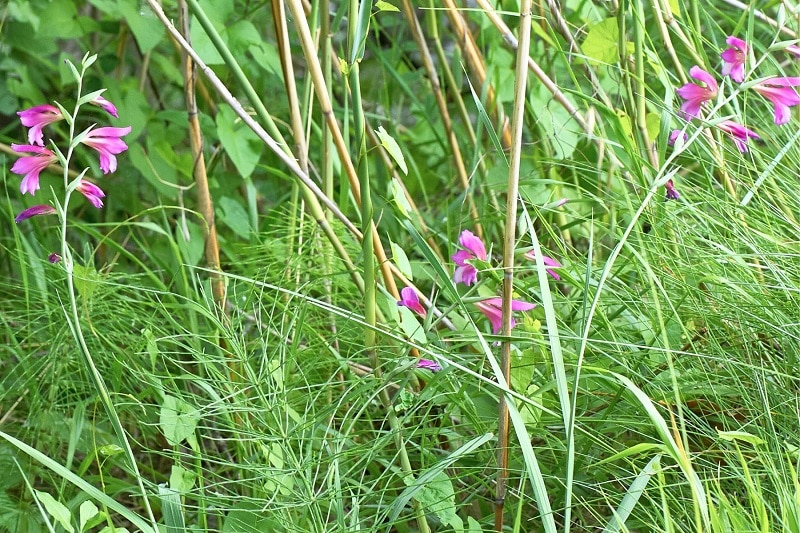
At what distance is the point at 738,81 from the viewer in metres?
1.14

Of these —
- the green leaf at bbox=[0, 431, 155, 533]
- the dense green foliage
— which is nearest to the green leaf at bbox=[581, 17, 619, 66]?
the dense green foliage

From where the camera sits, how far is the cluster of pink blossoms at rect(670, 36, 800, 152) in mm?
1099

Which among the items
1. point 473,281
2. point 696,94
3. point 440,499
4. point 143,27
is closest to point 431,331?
point 473,281

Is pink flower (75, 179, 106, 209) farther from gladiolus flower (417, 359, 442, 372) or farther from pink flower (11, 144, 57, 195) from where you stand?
gladiolus flower (417, 359, 442, 372)

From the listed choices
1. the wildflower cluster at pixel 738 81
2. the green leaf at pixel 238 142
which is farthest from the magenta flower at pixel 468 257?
the green leaf at pixel 238 142

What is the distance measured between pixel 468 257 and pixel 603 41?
1.33ft

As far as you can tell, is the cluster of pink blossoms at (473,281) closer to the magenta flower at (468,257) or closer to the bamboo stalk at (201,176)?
the magenta flower at (468,257)

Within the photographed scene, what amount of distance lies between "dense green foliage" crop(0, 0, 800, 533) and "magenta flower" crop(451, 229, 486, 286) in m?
0.04

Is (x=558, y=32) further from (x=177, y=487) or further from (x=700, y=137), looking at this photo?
(x=177, y=487)

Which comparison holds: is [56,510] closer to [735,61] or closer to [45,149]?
[45,149]

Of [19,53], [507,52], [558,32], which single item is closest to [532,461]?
[558,32]

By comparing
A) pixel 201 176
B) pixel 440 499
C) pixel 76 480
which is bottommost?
pixel 440 499

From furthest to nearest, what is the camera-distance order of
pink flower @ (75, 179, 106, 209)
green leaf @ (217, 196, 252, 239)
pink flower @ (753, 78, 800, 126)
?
green leaf @ (217, 196, 252, 239)
pink flower @ (753, 78, 800, 126)
pink flower @ (75, 179, 106, 209)

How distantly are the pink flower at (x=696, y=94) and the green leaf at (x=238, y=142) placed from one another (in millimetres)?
673
